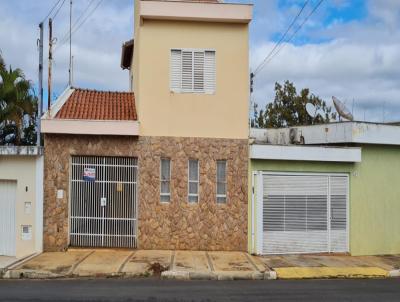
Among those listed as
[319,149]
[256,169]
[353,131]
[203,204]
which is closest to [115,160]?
[203,204]

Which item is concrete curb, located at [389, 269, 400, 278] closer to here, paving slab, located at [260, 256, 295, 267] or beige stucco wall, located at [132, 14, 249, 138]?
paving slab, located at [260, 256, 295, 267]

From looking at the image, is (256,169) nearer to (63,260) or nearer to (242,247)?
(242,247)

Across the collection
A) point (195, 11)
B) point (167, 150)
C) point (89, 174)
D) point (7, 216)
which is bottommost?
point (7, 216)

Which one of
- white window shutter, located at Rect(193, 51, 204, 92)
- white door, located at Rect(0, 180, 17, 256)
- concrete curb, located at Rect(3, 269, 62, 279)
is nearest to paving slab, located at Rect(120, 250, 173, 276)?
concrete curb, located at Rect(3, 269, 62, 279)

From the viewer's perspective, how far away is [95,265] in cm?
1460

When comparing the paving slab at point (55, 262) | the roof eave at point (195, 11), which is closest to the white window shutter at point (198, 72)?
the roof eave at point (195, 11)

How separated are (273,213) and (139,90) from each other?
5743 millimetres

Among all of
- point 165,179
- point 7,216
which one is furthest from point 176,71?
point 7,216

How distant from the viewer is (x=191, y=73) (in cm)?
1756

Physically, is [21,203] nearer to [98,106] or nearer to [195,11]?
[98,106]

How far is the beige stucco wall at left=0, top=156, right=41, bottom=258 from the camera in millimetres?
16516

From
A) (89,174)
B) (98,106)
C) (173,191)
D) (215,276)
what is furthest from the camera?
(98,106)

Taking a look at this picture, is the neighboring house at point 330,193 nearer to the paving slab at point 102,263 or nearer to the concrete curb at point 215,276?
the concrete curb at point 215,276

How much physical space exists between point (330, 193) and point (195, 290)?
7698 mm
